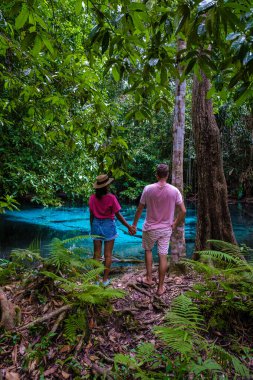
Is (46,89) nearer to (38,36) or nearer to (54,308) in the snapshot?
(38,36)

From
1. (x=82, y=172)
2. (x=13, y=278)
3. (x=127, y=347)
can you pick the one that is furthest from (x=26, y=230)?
(x=127, y=347)

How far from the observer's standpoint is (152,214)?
14.4ft

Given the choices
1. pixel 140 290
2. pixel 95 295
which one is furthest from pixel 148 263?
pixel 95 295

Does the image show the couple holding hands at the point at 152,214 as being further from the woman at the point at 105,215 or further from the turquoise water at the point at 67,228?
the turquoise water at the point at 67,228

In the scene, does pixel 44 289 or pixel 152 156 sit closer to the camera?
pixel 44 289

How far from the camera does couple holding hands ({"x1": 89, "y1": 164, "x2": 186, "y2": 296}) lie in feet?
14.1

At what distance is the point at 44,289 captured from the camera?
3760 mm

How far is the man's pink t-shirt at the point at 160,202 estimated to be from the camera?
430cm

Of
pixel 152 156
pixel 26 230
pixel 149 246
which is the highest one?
pixel 152 156

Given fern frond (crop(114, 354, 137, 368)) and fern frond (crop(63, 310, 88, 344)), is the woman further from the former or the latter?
fern frond (crop(114, 354, 137, 368))

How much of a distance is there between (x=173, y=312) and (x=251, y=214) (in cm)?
1846

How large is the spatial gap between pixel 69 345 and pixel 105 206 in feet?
7.06

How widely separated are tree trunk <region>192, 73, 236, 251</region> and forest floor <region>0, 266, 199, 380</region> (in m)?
2.16

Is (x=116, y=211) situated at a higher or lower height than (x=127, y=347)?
higher
